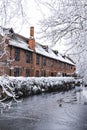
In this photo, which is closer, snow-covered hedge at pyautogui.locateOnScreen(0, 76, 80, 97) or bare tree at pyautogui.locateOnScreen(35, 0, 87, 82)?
bare tree at pyautogui.locateOnScreen(35, 0, 87, 82)

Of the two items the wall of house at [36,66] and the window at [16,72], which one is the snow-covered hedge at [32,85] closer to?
the wall of house at [36,66]

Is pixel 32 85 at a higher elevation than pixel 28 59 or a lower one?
lower

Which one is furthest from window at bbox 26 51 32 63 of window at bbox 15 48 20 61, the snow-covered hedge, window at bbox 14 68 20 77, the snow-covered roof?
the snow-covered hedge

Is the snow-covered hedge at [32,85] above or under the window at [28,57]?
under

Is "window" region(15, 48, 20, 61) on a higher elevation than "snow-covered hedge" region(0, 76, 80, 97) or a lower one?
higher

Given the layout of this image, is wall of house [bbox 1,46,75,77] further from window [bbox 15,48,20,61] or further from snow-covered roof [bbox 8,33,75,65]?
snow-covered roof [bbox 8,33,75,65]

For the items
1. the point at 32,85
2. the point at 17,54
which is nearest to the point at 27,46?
the point at 17,54

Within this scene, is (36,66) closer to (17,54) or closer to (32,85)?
(17,54)

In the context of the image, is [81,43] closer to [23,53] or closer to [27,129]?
[27,129]

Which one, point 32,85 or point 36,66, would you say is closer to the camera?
point 32,85

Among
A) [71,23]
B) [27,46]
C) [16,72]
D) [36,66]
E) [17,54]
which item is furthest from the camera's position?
[36,66]

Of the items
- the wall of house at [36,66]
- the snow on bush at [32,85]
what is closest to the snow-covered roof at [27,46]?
the wall of house at [36,66]

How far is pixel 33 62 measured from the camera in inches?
1715

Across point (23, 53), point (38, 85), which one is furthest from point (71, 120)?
point (23, 53)
